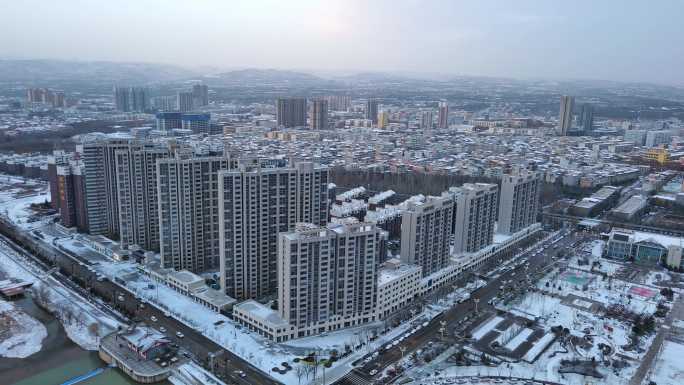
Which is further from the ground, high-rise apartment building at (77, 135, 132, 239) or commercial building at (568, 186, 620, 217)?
high-rise apartment building at (77, 135, 132, 239)

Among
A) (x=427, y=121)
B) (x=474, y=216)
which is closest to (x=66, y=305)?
(x=474, y=216)

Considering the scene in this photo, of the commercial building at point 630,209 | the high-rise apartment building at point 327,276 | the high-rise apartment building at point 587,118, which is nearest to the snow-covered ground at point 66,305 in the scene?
the high-rise apartment building at point 327,276

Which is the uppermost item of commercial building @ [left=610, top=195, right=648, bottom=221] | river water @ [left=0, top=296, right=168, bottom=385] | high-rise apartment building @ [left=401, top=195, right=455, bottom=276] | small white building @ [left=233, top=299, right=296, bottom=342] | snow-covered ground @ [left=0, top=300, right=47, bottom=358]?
high-rise apartment building @ [left=401, top=195, right=455, bottom=276]

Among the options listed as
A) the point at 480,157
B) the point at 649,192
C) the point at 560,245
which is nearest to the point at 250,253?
the point at 560,245

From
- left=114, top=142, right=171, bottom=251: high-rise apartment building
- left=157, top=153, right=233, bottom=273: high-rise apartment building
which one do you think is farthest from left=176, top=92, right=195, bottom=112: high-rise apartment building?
left=157, top=153, right=233, bottom=273: high-rise apartment building

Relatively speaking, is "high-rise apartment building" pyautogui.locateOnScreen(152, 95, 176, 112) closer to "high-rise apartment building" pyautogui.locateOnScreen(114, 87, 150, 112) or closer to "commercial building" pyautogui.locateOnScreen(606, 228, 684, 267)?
"high-rise apartment building" pyautogui.locateOnScreen(114, 87, 150, 112)

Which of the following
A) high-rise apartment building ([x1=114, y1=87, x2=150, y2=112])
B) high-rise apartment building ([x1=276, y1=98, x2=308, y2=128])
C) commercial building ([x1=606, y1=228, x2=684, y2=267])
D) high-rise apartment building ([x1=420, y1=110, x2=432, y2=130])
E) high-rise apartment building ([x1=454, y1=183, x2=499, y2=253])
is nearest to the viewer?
high-rise apartment building ([x1=454, y1=183, x2=499, y2=253])

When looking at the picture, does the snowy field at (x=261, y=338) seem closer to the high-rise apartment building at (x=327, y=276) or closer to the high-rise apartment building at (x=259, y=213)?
the high-rise apartment building at (x=327, y=276)
